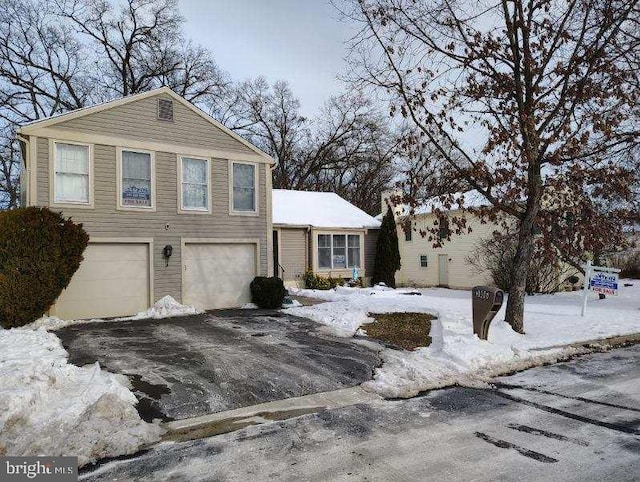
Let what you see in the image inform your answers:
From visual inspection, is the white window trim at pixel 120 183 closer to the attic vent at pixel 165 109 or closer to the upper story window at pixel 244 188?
the attic vent at pixel 165 109

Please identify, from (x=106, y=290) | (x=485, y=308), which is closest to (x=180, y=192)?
(x=106, y=290)

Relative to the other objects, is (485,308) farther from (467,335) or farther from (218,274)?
(218,274)

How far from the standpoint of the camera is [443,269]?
83.1 feet

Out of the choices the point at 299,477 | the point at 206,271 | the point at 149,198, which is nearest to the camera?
A: the point at 299,477

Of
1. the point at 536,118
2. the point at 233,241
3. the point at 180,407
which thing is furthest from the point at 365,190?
the point at 180,407

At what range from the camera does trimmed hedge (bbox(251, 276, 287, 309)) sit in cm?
1368

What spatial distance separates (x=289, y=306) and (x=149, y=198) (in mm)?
5201

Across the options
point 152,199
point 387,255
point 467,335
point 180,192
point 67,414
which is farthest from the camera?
point 387,255

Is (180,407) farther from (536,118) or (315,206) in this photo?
(315,206)

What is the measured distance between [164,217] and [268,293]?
377 cm

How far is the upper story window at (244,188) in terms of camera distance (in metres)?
14.2

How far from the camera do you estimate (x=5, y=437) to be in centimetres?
421

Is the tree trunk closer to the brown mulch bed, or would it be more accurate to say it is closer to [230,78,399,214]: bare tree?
the brown mulch bed

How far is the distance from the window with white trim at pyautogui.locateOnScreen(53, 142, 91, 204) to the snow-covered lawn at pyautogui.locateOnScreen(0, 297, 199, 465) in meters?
5.87
